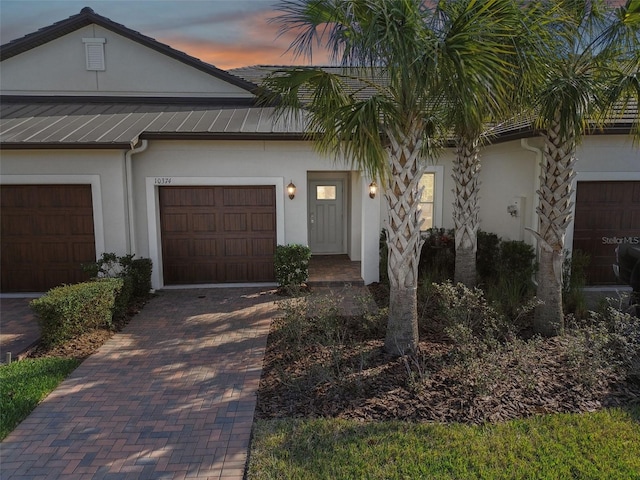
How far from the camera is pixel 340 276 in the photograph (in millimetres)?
10930

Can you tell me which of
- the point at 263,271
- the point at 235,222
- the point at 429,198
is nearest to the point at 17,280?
the point at 235,222

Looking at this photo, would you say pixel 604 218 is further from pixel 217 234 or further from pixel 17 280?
pixel 17 280

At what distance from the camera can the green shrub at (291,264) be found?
973 centimetres

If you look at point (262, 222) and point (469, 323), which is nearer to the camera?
point (469, 323)

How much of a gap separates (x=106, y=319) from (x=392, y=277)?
16.2 feet

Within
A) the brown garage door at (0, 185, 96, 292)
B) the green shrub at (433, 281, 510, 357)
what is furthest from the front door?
the brown garage door at (0, 185, 96, 292)

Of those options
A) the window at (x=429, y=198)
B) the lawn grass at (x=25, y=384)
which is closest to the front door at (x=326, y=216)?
the window at (x=429, y=198)

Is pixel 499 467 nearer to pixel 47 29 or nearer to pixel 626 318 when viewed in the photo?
pixel 626 318

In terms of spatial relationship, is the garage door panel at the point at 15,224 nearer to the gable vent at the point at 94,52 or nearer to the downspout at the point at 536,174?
the gable vent at the point at 94,52

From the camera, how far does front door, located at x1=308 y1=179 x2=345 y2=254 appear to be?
1348 centimetres

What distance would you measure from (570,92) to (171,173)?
26.2ft

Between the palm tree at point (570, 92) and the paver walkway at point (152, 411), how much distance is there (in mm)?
4703

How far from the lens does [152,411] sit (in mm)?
4816

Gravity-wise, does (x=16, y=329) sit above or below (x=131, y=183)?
below
